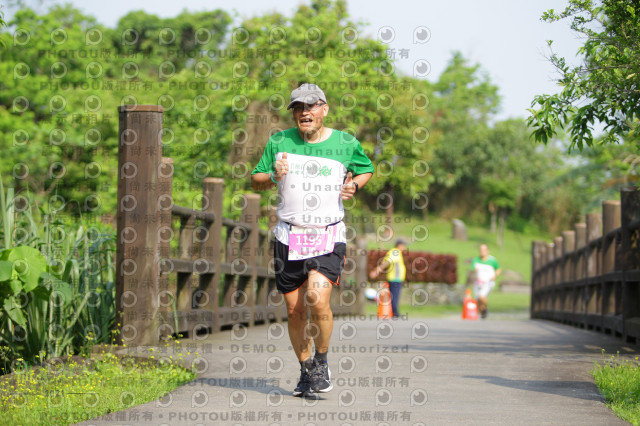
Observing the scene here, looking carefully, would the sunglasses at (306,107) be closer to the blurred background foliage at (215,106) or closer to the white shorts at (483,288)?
the blurred background foliage at (215,106)

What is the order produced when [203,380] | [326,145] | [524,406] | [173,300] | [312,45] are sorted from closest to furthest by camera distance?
[524,406], [326,145], [203,380], [173,300], [312,45]

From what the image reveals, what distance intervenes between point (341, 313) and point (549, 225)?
44152mm

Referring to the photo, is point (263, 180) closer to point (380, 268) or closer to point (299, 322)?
point (299, 322)

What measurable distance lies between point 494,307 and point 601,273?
66.8ft

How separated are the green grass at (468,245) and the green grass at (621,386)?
1338 inches

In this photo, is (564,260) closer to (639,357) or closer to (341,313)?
(341,313)

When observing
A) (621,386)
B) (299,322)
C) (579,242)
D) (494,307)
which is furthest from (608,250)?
(494,307)

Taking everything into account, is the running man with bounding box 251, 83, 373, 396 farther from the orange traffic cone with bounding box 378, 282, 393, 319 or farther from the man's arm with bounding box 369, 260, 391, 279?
the orange traffic cone with bounding box 378, 282, 393, 319

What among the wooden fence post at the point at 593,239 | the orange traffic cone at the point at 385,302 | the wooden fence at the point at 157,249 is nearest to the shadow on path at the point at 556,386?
the wooden fence at the point at 157,249

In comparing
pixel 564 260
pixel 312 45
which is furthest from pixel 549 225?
pixel 564 260

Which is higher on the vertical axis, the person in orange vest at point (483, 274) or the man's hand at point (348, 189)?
the man's hand at point (348, 189)

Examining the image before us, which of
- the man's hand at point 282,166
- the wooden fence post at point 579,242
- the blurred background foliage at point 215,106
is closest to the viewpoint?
the man's hand at point 282,166

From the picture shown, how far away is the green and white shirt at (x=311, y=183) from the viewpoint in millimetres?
5238

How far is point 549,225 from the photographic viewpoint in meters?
61.2
